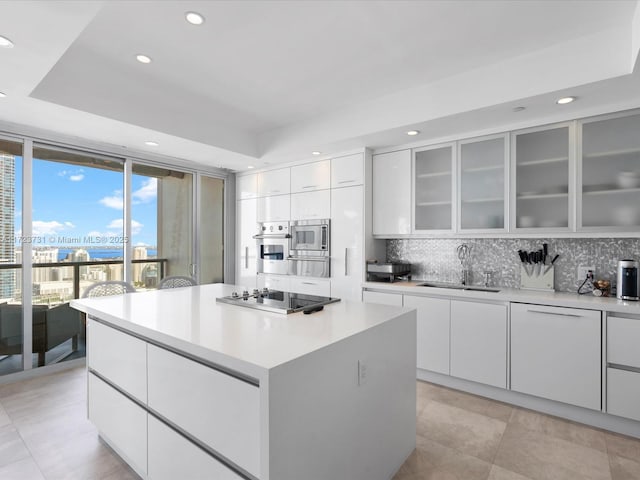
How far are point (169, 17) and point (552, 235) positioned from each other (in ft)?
10.3

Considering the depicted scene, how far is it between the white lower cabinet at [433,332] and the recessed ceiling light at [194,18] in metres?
2.72

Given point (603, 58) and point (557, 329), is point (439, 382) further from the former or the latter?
point (603, 58)

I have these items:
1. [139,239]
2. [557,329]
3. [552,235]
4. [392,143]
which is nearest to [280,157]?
[392,143]

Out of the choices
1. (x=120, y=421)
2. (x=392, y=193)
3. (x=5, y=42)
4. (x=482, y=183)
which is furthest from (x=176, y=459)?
(x=482, y=183)

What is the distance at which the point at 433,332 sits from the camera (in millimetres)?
3135

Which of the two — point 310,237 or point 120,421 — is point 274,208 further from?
point 120,421

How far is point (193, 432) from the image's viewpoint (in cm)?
146

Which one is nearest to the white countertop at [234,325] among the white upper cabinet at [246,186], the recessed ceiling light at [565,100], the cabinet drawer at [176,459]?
the cabinet drawer at [176,459]

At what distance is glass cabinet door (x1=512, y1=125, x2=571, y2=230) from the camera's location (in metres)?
2.76

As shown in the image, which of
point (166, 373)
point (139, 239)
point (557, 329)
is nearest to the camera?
point (166, 373)

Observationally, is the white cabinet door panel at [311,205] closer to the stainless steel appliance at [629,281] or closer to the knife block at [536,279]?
the knife block at [536,279]

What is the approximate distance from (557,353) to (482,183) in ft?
4.93

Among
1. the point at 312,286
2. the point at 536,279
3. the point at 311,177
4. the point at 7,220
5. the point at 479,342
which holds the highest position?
the point at 311,177

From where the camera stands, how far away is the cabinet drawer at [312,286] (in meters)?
3.98
